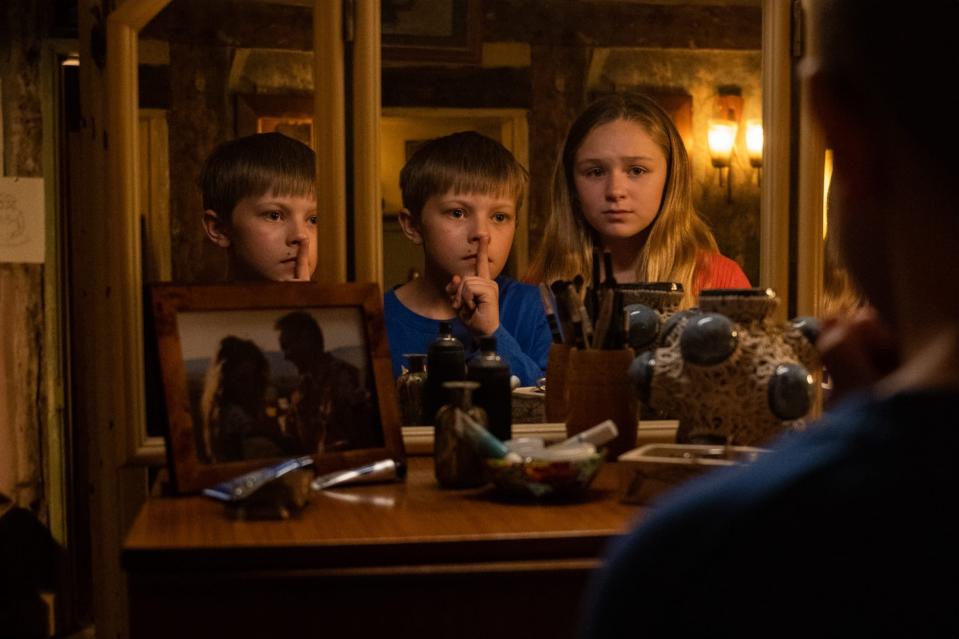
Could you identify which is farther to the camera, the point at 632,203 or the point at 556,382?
the point at 632,203

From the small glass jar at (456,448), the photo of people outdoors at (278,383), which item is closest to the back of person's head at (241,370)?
the photo of people outdoors at (278,383)

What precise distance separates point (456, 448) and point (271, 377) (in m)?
0.25

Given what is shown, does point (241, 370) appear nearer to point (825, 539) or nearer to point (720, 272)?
point (720, 272)

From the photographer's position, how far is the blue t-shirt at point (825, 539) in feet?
Result: 1.54

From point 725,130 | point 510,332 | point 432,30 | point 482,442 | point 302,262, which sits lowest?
point 482,442

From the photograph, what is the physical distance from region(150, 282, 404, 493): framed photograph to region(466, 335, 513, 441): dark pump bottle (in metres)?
0.12

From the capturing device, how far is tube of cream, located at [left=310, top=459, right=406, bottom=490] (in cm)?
144

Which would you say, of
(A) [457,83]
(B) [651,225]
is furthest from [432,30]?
(B) [651,225]

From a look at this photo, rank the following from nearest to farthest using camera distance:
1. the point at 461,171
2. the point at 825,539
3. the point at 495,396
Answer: the point at 825,539, the point at 495,396, the point at 461,171

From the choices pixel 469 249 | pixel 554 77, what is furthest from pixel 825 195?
pixel 469 249


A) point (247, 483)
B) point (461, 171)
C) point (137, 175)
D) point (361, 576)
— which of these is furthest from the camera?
point (461, 171)

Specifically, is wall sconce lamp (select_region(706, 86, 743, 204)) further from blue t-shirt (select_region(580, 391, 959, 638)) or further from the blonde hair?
blue t-shirt (select_region(580, 391, 959, 638))

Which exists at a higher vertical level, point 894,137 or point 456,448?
point 894,137

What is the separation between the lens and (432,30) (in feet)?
5.73
